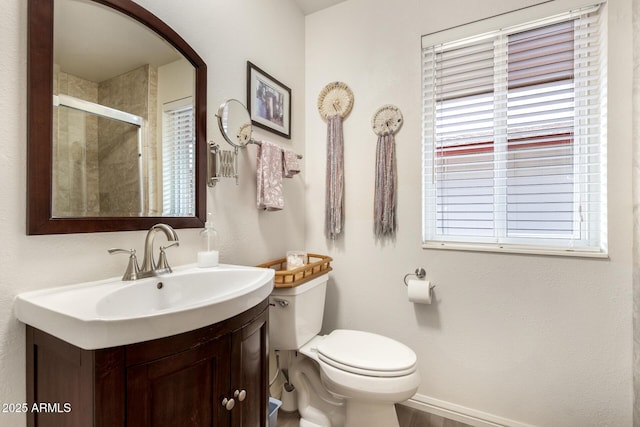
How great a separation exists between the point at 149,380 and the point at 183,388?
0.10 metres

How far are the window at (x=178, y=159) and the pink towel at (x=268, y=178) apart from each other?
0.37 m

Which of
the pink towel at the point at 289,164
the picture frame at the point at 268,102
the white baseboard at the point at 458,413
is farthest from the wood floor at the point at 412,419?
the picture frame at the point at 268,102

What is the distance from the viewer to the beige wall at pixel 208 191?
0.75 metres

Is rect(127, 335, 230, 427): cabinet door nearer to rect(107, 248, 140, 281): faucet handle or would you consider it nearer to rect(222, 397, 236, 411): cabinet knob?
rect(222, 397, 236, 411): cabinet knob

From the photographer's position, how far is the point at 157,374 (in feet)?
2.15

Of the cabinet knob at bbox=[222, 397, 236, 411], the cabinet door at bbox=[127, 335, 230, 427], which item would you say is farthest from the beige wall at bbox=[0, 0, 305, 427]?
the cabinet knob at bbox=[222, 397, 236, 411]

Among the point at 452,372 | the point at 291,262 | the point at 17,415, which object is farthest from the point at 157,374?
the point at 452,372

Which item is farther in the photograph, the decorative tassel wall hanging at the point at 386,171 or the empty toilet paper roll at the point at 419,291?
the decorative tassel wall hanging at the point at 386,171

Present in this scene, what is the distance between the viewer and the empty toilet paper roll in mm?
1566

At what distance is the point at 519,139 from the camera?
4.88ft

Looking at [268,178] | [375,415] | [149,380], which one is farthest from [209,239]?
[375,415]

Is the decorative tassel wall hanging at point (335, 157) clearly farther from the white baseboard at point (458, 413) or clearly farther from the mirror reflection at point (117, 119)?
the white baseboard at point (458, 413)

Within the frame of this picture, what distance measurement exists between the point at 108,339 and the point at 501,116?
1862mm

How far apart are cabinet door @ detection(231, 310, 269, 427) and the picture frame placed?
3.57 feet
